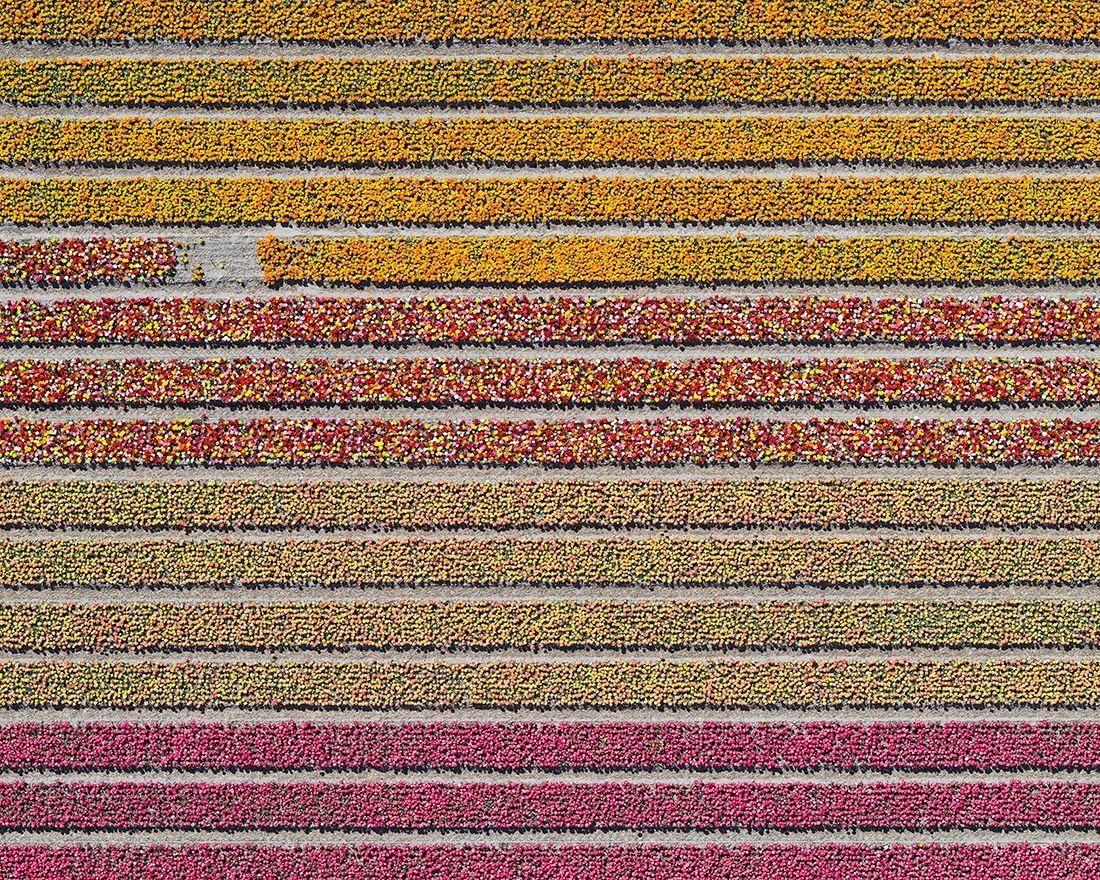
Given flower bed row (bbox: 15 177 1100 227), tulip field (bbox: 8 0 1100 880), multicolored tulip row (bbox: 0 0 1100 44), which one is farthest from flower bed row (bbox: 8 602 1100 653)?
multicolored tulip row (bbox: 0 0 1100 44)

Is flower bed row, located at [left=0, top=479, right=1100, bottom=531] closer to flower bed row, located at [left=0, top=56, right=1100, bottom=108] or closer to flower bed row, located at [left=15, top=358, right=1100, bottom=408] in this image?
flower bed row, located at [left=15, top=358, right=1100, bottom=408]

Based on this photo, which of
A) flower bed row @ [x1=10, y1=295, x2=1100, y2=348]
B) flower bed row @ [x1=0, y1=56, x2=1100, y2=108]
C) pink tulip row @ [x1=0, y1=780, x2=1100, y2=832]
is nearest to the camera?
pink tulip row @ [x1=0, y1=780, x2=1100, y2=832]

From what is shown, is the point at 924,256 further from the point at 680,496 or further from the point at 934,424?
the point at 680,496

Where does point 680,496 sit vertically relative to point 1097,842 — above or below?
above

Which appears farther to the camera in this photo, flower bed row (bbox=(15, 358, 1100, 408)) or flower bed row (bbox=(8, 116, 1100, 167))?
flower bed row (bbox=(8, 116, 1100, 167))

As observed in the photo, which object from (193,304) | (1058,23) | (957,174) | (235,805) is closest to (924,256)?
(957,174)

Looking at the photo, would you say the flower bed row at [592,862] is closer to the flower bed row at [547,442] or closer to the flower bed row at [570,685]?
the flower bed row at [570,685]

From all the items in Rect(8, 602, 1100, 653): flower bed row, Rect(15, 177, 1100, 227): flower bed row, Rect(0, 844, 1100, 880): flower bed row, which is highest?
Rect(15, 177, 1100, 227): flower bed row
